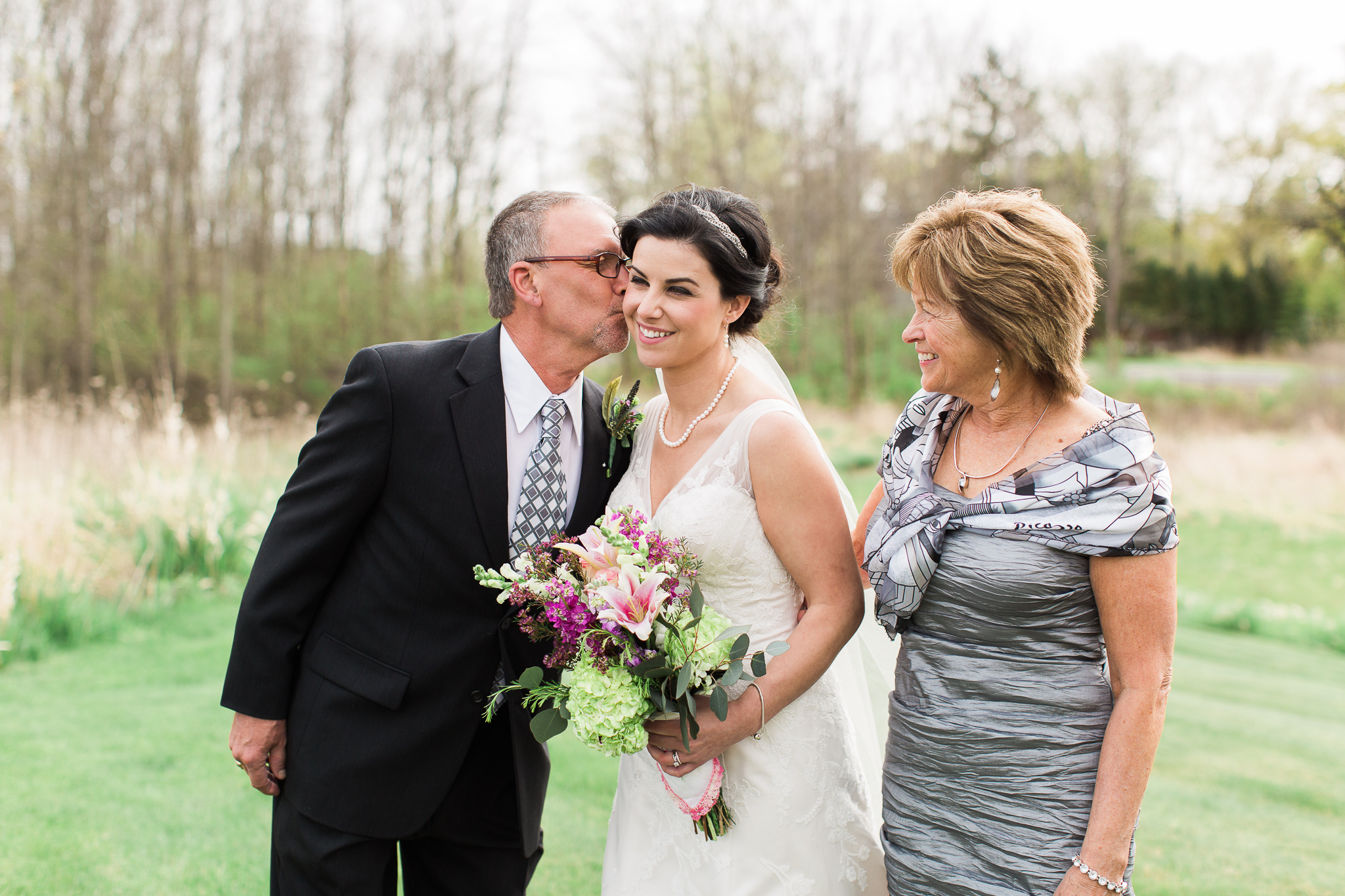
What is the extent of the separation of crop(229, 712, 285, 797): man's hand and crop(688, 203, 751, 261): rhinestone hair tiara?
2.08 m

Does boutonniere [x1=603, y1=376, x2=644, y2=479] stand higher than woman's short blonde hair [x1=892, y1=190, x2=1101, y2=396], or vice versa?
woman's short blonde hair [x1=892, y1=190, x2=1101, y2=396]

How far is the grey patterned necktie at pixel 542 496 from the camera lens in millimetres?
2691

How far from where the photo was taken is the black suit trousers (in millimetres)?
2674

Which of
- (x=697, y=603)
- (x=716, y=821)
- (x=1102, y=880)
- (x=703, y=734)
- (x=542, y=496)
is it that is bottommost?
(x=716, y=821)

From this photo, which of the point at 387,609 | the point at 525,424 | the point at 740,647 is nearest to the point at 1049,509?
the point at 740,647

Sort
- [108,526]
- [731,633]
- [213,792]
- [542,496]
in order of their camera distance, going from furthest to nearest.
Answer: [108,526]
[213,792]
[542,496]
[731,633]

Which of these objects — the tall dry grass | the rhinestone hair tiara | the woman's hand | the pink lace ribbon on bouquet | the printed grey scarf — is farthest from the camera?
the tall dry grass

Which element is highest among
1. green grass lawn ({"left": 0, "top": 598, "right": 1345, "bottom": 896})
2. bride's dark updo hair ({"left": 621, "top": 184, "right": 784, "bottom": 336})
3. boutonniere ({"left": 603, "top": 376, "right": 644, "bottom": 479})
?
bride's dark updo hair ({"left": 621, "top": 184, "right": 784, "bottom": 336})

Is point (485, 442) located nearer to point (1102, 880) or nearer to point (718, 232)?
point (718, 232)

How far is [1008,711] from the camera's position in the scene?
2199 mm

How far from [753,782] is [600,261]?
1771mm

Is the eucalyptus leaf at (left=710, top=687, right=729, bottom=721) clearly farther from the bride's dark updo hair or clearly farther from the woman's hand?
the bride's dark updo hair

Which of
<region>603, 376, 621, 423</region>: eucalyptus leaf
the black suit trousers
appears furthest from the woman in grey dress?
the black suit trousers

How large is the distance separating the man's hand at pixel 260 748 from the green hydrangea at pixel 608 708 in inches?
45.7
